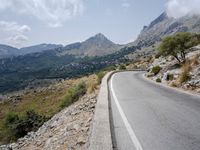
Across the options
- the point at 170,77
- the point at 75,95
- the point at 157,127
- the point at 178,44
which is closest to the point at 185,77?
the point at 170,77

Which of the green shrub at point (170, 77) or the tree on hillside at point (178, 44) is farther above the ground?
the tree on hillside at point (178, 44)

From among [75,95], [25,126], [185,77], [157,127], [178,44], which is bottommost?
[25,126]

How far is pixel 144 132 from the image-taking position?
8.25 m

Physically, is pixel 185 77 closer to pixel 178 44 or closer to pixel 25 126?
pixel 25 126

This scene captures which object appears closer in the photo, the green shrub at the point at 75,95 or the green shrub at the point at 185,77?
the green shrub at the point at 185,77

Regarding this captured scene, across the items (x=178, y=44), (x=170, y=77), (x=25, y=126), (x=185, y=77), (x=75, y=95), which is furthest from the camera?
(x=178, y=44)

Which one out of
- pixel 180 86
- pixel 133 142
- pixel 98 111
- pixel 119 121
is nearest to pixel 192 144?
pixel 133 142

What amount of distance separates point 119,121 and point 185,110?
8.41 ft

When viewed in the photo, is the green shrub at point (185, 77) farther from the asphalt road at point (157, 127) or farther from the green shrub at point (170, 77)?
the asphalt road at point (157, 127)

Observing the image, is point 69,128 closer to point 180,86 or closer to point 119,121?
point 119,121

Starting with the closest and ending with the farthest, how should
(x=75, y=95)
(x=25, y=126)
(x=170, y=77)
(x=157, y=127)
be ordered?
(x=157, y=127) < (x=170, y=77) < (x=25, y=126) < (x=75, y=95)

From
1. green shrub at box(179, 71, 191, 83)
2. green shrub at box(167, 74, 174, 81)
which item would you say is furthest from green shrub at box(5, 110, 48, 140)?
green shrub at box(179, 71, 191, 83)

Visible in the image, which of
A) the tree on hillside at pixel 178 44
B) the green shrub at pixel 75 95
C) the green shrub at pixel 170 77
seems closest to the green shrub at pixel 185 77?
the green shrub at pixel 170 77

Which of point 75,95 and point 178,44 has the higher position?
point 178,44
